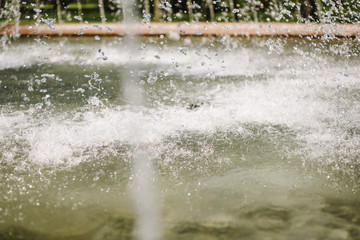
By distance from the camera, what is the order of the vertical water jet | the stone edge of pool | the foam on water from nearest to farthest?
1. the vertical water jet
2. the foam on water
3. the stone edge of pool

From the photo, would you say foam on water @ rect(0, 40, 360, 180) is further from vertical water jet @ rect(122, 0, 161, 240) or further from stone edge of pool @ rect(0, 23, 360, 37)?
stone edge of pool @ rect(0, 23, 360, 37)

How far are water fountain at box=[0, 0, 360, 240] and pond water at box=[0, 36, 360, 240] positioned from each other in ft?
0.04

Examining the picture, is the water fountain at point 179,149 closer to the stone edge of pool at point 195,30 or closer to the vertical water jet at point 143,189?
the vertical water jet at point 143,189

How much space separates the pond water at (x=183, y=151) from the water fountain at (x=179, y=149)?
1 cm

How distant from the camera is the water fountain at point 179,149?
2002mm

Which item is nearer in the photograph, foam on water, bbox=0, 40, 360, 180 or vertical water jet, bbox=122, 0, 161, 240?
vertical water jet, bbox=122, 0, 161, 240

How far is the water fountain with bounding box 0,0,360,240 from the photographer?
78.8 inches

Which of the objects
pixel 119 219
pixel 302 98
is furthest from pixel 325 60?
pixel 119 219

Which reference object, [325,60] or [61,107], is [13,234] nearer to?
[61,107]

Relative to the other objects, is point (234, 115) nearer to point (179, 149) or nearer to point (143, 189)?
point (179, 149)

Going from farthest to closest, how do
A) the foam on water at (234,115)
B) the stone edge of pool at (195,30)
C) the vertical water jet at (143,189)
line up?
1. the stone edge of pool at (195,30)
2. the foam on water at (234,115)
3. the vertical water jet at (143,189)

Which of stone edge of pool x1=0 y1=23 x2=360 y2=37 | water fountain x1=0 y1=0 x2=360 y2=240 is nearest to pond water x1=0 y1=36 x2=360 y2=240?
water fountain x1=0 y1=0 x2=360 y2=240

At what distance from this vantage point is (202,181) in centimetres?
243

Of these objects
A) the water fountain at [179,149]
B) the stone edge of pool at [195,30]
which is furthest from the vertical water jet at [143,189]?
the stone edge of pool at [195,30]
